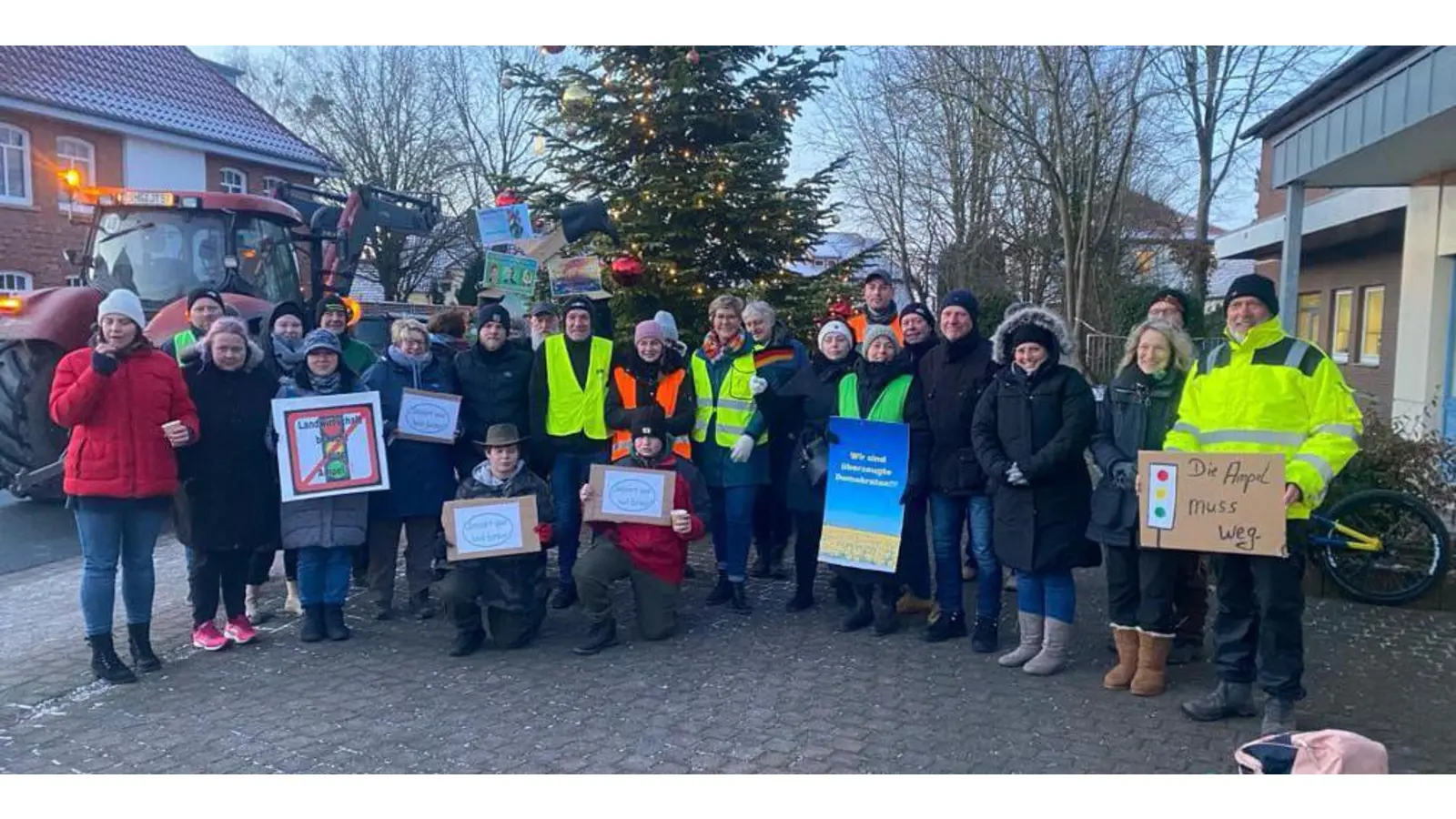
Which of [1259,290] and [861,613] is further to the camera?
[861,613]

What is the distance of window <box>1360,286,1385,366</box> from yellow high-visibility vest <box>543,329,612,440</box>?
13.9 meters

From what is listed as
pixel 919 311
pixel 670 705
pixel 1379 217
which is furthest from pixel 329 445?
pixel 1379 217

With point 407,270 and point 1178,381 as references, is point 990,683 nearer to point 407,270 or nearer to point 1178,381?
point 1178,381

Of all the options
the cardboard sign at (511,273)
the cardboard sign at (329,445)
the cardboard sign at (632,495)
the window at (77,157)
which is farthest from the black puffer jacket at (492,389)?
the window at (77,157)

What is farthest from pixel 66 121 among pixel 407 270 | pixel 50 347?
pixel 50 347

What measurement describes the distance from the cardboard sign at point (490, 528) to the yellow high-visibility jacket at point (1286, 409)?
3563 mm

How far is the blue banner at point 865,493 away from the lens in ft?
19.8

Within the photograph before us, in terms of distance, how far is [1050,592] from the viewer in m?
5.45

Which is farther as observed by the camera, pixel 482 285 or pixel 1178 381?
pixel 482 285

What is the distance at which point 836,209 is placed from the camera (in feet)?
33.2

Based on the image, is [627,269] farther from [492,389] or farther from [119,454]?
[119,454]

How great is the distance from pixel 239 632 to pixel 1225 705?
5.30m

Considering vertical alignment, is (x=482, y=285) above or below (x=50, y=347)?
above

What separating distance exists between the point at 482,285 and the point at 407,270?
27.7 metres
